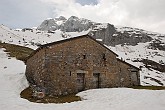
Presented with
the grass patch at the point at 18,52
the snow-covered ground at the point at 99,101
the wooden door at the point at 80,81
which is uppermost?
the grass patch at the point at 18,52

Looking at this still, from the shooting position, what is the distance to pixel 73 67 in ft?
95.5

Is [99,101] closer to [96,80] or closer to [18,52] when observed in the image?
[96,80]

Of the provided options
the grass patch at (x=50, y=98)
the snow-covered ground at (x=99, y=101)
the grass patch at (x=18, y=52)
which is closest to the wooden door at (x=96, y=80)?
the snow-covered ground at (x=99, y=101)

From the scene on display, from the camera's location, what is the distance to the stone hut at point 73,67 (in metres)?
27.7

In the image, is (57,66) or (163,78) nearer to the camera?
(57,66)

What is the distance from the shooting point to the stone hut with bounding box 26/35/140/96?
27.7m

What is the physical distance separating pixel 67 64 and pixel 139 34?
4911 inches

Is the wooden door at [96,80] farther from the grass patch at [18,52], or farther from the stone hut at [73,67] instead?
the grass patch at [18,52]

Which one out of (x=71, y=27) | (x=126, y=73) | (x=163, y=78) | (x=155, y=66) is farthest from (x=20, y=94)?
(x=71, y=27)

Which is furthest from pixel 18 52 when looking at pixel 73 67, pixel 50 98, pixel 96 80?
pixel 50 98

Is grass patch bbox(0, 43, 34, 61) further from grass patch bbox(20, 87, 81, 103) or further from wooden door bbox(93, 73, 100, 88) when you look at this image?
grass patch bbox(20, 87, 81, 103)

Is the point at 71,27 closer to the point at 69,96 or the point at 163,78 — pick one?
the point at 163,78

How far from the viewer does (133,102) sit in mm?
21234

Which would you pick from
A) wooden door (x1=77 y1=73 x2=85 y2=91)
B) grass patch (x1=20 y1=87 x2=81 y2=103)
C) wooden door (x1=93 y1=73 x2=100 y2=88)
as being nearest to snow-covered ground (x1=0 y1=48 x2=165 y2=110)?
grass patch (x1=20 y1=87 x2=81 y2=103)
